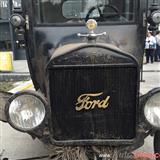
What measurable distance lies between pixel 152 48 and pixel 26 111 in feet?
44.3

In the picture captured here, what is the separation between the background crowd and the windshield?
11.4 meters

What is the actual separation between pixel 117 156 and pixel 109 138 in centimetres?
21

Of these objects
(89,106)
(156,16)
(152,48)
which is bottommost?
(152,48)

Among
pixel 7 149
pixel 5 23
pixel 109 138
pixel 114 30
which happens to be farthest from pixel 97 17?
pixel 5 23

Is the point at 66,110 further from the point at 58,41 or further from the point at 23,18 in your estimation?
the point at 23,18

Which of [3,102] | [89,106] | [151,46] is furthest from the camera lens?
[151,46]

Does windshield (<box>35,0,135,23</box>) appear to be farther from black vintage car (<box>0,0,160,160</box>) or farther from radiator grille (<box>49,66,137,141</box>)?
radiator grille (<box>49,66,137,141</box>)

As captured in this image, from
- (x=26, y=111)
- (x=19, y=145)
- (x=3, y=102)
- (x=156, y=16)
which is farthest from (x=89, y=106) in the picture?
(x=19, y=145)

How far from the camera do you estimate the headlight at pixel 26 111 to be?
3.99m

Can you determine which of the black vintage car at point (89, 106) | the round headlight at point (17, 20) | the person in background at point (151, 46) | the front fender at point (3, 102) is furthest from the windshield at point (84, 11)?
the person in background at point (151, 46)

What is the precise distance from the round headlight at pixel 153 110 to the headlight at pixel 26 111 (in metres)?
1.00

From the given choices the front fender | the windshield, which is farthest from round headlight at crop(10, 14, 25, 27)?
the front fender

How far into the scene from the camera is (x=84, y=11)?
17.0 feet

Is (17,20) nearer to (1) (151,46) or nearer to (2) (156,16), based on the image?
(2) (156,16)
